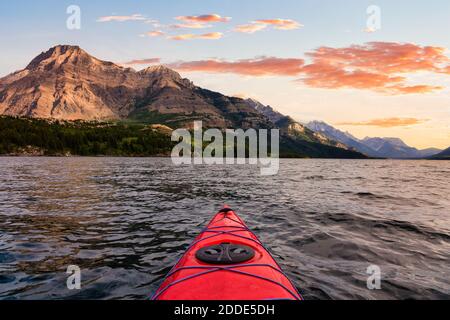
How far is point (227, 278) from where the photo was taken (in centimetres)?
652

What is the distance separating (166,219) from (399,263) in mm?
11706

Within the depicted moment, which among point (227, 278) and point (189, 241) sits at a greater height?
point (227, 278)

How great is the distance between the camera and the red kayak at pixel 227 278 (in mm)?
5953

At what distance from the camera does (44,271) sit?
9664 mm

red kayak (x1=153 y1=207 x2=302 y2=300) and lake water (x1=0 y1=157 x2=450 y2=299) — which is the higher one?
red kayak (x1=153 y1=207 x2=302 y2=300)

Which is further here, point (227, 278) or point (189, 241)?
point (189, 241)

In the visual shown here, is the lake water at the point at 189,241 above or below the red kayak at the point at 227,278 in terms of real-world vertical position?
below

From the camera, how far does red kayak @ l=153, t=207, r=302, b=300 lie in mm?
5953

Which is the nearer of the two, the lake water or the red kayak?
the red kayak

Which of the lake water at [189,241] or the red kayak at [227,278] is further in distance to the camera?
the lake water at [189,241]
